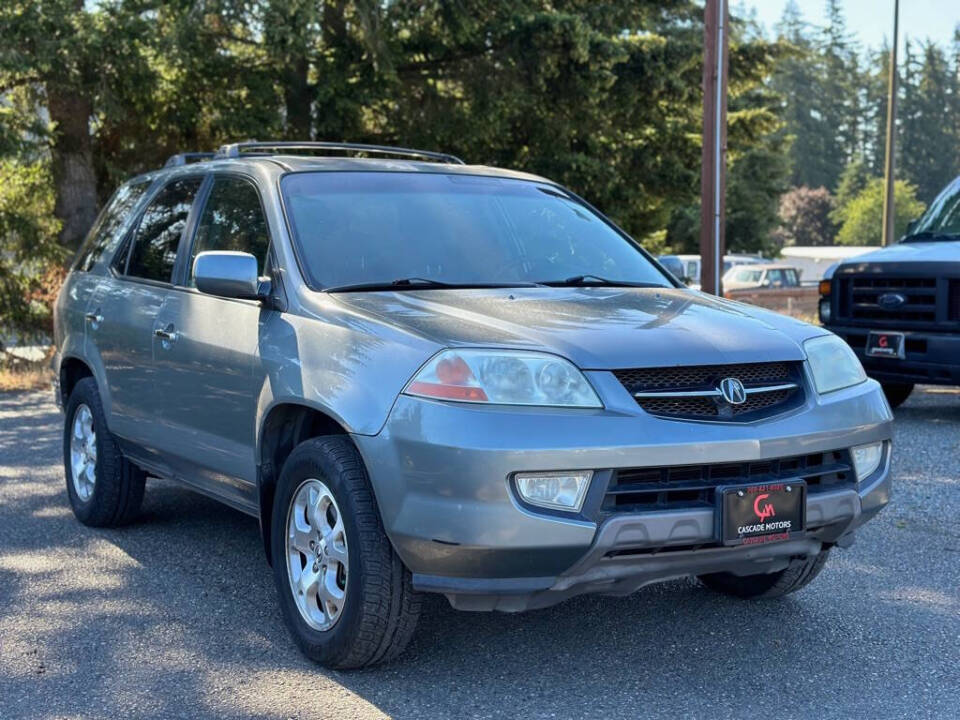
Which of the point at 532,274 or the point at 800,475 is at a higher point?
the point at 532,274

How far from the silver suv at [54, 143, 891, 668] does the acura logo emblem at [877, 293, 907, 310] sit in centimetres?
456

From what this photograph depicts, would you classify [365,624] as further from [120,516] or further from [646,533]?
[120,516]

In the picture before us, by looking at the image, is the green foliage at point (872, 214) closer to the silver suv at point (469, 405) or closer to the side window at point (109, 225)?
the side window at point (109, 225)

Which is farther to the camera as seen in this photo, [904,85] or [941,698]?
[904,85]

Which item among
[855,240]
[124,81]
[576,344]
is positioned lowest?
[855,240]

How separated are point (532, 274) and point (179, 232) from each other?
5.87 feet

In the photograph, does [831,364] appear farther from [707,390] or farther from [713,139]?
[713,139]

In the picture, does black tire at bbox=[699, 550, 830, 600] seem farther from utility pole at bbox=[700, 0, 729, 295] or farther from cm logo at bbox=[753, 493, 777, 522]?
utility pole at bbox=[700, 0, 729, 295]

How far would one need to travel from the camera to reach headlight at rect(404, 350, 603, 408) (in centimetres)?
364

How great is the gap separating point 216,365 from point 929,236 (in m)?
7.16

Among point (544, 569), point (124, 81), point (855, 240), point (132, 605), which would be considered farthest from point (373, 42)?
point (855, 240)

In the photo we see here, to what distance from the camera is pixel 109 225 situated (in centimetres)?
650

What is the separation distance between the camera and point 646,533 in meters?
3.57

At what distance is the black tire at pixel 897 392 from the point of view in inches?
403
